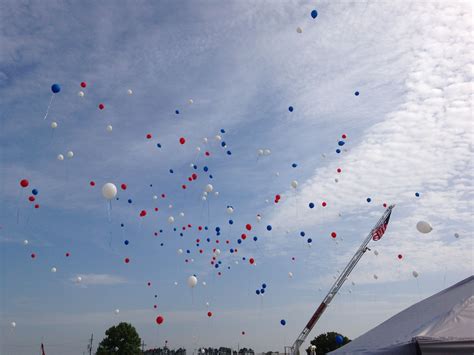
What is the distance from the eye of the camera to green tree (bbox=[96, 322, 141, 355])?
3875 centimetres

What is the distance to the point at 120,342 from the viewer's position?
3938cm

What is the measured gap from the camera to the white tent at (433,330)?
3539 mm

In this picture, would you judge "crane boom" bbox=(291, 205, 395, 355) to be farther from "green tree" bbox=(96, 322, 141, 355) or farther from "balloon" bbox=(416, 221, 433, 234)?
"green tree" bbox=(96, 322, 141, 355)

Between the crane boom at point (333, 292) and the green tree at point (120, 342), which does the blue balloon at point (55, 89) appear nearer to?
the crane boom at point (333, 292)

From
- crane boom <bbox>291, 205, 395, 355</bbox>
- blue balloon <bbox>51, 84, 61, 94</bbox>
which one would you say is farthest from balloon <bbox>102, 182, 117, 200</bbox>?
crane boom <bbox>291, 205, 395, 355</bbox>

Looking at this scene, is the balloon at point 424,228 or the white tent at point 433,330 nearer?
the white tent at point 433,330

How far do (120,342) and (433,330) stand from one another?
40485 mm

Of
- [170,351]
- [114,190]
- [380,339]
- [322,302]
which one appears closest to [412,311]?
[380,339]

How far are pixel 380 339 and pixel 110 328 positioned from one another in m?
40.3

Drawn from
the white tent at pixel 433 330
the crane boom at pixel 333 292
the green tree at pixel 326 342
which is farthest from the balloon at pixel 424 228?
the green tree at pixel 326 342

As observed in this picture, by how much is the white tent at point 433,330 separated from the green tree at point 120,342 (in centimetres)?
3859

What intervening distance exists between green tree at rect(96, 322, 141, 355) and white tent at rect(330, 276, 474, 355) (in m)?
38.6

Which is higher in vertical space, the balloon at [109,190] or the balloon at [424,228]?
the balloon at [109,190]

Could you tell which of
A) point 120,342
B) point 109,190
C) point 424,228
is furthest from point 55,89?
point 120,342
